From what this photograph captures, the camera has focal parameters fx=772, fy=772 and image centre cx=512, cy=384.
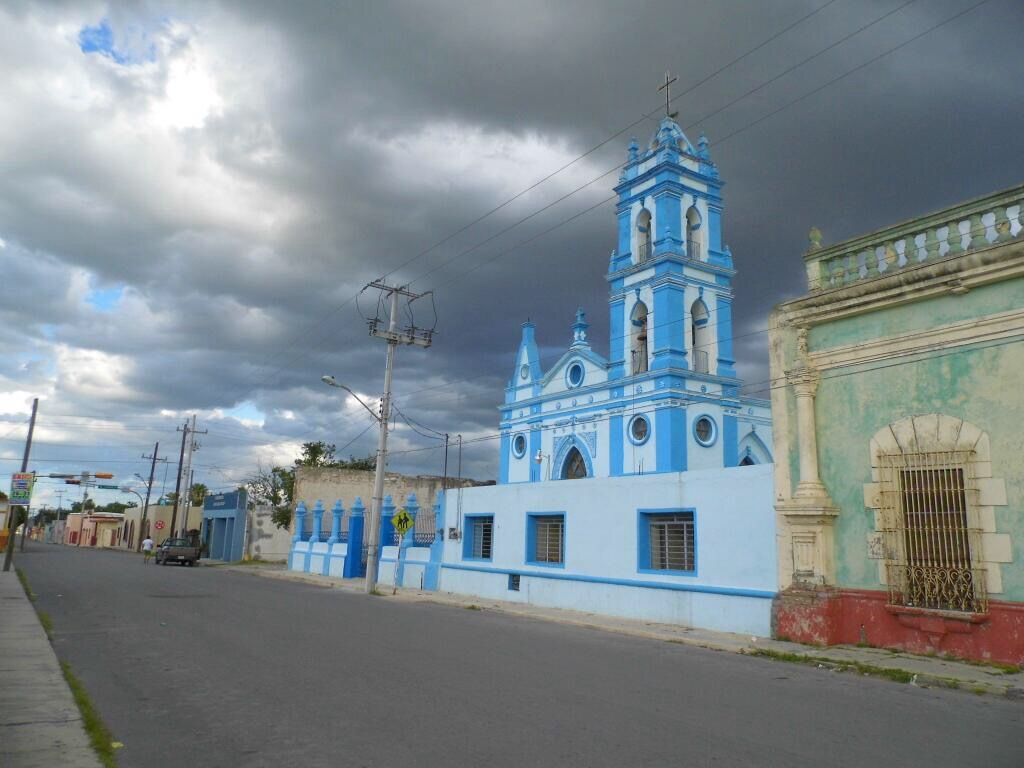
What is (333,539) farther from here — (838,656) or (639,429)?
(838,656)

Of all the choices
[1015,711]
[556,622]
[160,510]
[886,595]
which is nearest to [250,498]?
[160,510]

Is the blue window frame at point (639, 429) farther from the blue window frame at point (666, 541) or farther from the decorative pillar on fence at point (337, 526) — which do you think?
the blue window frame at point (666, 541)

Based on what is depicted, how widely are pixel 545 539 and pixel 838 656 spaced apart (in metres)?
10.4

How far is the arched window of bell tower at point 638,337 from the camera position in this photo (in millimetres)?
33438

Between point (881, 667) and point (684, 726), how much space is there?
5196 millimetres

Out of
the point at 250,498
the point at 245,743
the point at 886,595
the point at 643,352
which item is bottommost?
the point at 245,743

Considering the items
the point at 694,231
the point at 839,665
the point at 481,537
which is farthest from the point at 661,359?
the point at 839,665

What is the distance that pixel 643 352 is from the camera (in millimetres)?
33656

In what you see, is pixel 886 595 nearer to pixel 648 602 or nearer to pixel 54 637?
pixel 648 602

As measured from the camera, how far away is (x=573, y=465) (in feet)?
118

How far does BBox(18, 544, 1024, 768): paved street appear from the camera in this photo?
5.93 meters

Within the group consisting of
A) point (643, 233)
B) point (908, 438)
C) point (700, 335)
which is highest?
point (643, 233)

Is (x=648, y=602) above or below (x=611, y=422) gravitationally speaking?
below

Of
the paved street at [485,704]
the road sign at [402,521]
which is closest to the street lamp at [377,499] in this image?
the road sign at [402,521]
